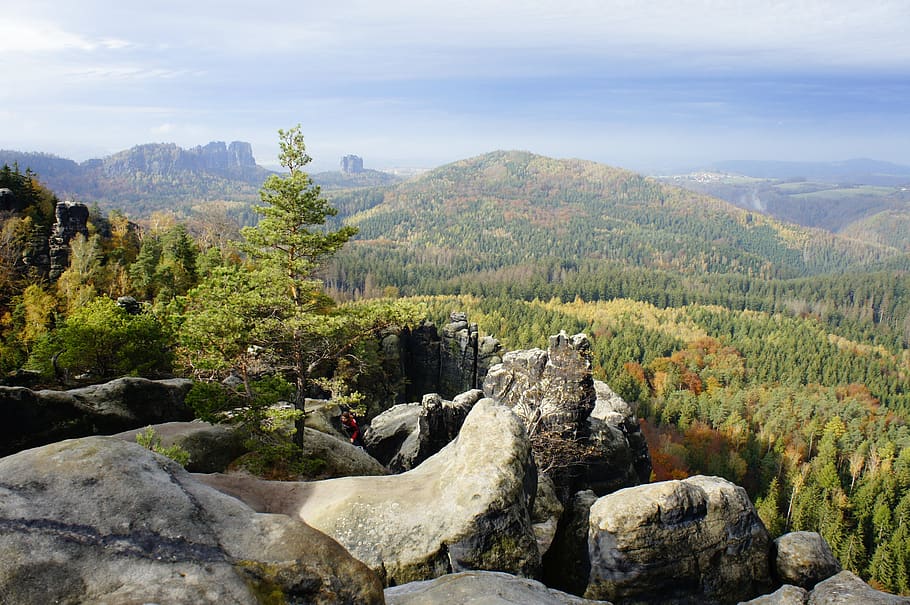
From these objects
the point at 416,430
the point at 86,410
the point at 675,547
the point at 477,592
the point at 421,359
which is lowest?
the point at 421,359

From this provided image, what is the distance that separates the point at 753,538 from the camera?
15.0m

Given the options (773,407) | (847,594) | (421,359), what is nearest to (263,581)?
(847,594)

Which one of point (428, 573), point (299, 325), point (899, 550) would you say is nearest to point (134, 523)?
point (428, 573)

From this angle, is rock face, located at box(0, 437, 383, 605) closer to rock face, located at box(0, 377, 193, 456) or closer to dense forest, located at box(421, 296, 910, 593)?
rock face, located at box(0, 377, 193, 456)

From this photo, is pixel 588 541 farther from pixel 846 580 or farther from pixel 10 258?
pixel 10 258

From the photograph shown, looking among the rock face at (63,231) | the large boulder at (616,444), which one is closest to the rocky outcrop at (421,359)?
the large boulder at (616,444)

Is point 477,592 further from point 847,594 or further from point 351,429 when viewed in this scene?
point 351,429

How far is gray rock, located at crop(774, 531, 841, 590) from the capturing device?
47.2ft

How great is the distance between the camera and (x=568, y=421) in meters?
27.0

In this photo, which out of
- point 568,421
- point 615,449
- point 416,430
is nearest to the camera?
point 568,421

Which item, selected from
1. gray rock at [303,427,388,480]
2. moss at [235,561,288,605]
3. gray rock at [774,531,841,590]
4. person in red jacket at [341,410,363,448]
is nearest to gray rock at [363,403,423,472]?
person in red jacket at [341,410,363,448]

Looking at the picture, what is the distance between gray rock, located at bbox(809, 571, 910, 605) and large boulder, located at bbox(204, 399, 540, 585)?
22.1 feet

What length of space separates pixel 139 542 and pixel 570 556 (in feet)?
40.9

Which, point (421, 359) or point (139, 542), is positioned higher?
point (139, 542)
